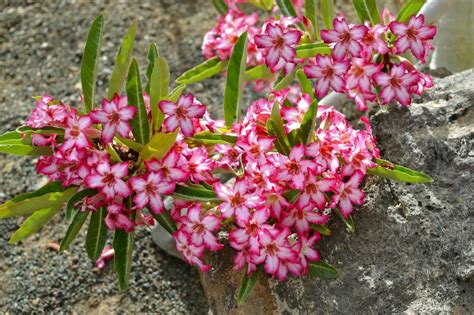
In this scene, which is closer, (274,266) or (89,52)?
(274,266)

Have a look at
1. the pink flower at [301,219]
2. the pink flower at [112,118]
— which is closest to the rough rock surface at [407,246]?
the pink flower at [301,219]

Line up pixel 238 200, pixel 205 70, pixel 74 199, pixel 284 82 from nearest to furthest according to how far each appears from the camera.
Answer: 1. pixel 238 200
2. pixel 74 199
3. pixel 284 82
4. pixel 205 70

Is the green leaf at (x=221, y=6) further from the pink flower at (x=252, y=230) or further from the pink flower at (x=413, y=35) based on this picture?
the pink flower at (x=252, y=230)

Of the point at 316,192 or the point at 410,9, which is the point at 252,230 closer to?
the point at 316,192

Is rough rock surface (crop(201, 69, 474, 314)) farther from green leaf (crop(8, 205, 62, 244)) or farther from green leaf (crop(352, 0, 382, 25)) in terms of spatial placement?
green leaf (crop(8, 205, 62, 244))

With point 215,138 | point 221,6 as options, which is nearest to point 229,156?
point 215,138

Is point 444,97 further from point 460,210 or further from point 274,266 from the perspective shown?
point 274,266

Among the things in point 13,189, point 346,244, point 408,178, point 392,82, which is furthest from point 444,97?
point 13,189
